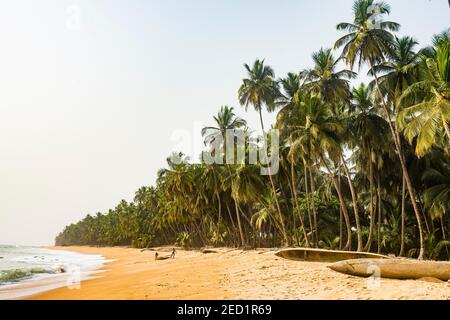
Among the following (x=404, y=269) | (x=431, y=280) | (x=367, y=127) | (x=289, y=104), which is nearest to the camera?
(x=431, y=280)

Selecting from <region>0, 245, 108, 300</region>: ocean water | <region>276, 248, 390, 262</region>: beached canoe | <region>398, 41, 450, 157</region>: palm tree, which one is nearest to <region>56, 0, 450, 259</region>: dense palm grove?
<region>398, 41, 450, 157</region>: palm tree

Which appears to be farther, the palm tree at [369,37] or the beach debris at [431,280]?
the palm tree at [369,37]

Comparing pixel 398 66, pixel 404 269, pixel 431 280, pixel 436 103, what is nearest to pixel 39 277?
pixel 404 269

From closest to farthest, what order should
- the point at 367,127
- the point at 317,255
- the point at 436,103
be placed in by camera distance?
the point at 436,103 < the point at 317,255 < the point at 367,127

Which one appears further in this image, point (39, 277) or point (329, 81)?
point (329, 81)

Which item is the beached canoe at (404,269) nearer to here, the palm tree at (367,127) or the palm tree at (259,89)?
the palm tree at (367,127)

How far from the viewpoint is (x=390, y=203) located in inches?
1453

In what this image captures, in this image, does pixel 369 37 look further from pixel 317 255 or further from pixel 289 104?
pixel 317 255

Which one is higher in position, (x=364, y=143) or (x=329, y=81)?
(x=329, y=81)

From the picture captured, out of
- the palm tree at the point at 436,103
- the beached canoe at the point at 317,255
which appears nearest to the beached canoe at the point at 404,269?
the beached canoe at the point at 317,255

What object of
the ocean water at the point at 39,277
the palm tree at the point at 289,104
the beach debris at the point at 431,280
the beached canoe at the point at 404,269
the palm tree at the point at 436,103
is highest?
the palm tree at the point at 289,104

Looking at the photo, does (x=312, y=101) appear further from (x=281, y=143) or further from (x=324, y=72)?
(x=281, y=143)

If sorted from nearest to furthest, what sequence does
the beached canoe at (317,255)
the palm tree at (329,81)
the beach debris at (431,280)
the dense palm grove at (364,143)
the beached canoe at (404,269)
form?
the beach debris at (431,280) → the beached canoe at (404,269) → the beached canoe at (317,255) → the dense palm grove at (364,143) → the palm tree at (329,81)

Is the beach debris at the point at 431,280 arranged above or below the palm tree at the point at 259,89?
below
